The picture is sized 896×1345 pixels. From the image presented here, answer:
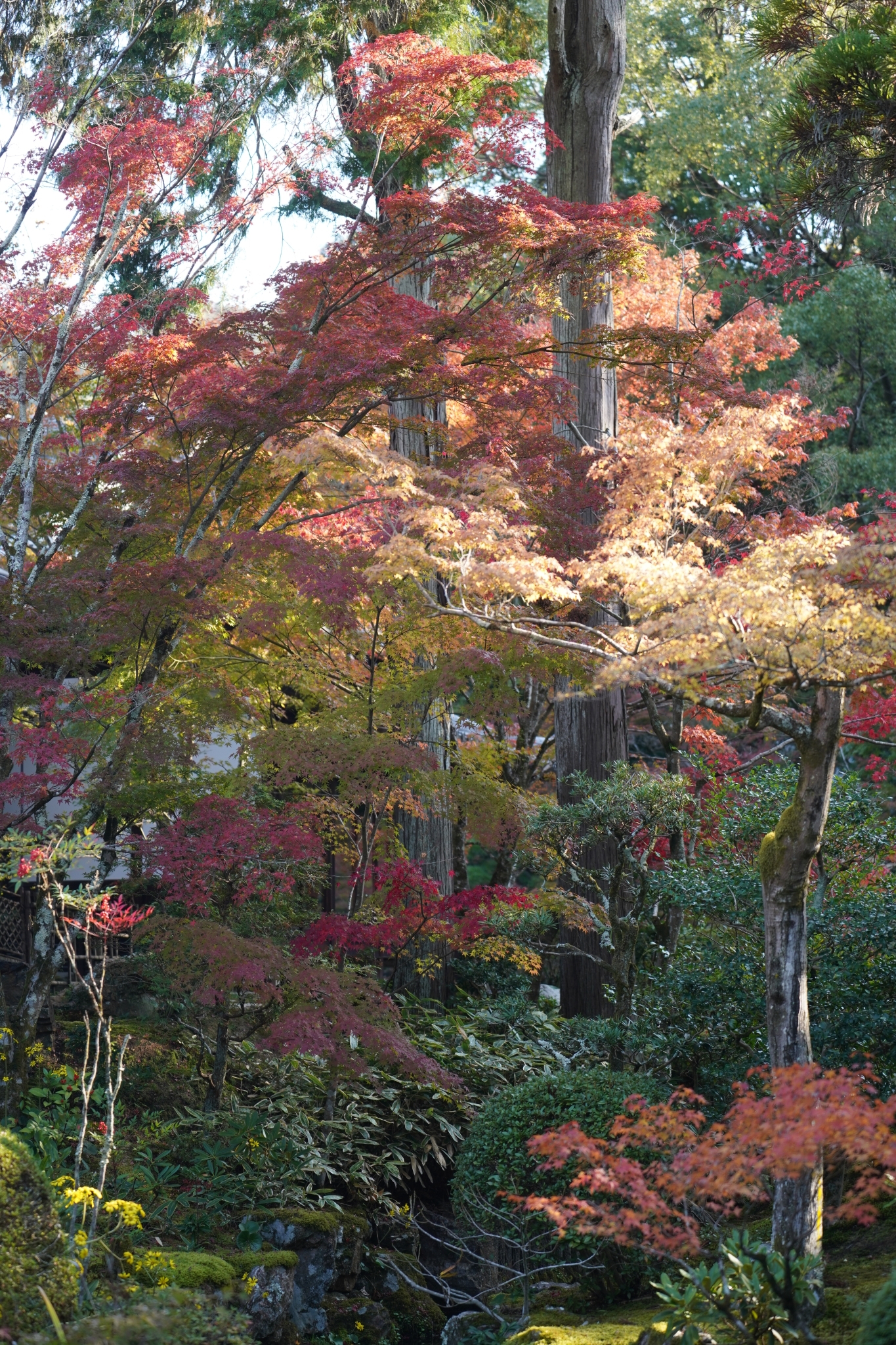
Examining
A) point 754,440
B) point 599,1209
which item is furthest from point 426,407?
point 599,1209

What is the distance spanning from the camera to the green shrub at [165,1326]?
3891mm

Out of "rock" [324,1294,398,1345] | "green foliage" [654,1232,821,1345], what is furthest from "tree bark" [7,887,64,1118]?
"green foliage" [654,1232,821,1345]

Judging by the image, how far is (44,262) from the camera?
857 centimetres

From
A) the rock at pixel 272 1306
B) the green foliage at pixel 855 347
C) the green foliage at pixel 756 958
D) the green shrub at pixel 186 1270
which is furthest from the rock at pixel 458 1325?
the green foliage at pixel 855 347

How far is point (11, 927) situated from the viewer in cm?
913

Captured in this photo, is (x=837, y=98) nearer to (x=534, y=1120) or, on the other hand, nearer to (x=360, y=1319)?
(x=534, y=1120)

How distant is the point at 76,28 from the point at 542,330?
5.21 m

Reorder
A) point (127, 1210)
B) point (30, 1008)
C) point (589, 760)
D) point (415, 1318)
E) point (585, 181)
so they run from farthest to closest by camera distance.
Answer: point (585, 181)
point (589, 760)
point (30, 1008)
point (415, 1318)
point (127, 1210)

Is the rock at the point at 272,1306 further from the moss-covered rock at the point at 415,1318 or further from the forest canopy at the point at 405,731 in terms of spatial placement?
the moss-covered rock at the point at 415,1318

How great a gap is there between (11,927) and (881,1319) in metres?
7.42

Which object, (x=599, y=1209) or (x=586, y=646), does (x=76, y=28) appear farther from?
(x=599, y=1209)

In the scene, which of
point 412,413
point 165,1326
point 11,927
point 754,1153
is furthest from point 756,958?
point 412,413

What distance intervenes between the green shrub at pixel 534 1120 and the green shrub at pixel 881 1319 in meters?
2.35

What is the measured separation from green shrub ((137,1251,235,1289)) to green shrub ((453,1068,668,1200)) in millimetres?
1436
